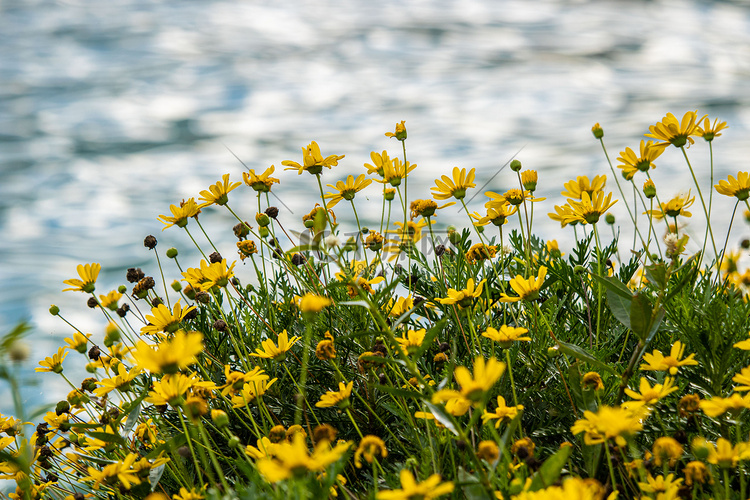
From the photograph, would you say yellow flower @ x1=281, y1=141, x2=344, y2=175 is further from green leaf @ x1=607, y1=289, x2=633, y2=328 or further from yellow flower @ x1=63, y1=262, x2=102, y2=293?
green leaf @ x1=607, y1=289, x2=633, y2=328

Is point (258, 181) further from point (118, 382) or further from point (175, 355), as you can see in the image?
point (175, 355)

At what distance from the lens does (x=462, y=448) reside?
1.00 m

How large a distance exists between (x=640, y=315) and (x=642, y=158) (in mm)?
474

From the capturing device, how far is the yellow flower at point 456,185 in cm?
134

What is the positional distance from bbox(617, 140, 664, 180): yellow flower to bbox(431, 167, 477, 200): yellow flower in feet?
0.92

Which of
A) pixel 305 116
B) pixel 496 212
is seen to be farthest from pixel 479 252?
pixel 305 116

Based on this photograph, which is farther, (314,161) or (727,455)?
(314,161)

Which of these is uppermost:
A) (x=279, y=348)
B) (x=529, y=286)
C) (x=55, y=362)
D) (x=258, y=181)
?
(x=258, y=181)

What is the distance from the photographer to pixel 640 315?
960 mm

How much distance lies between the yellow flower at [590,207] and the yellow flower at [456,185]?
204 millimetres

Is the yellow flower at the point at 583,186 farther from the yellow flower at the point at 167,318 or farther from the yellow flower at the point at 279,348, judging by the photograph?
the yellow flower at the point at 167,318

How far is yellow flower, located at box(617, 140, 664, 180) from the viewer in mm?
1299

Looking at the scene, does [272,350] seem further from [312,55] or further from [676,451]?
[312,55]

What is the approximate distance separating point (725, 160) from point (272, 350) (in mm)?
2913
